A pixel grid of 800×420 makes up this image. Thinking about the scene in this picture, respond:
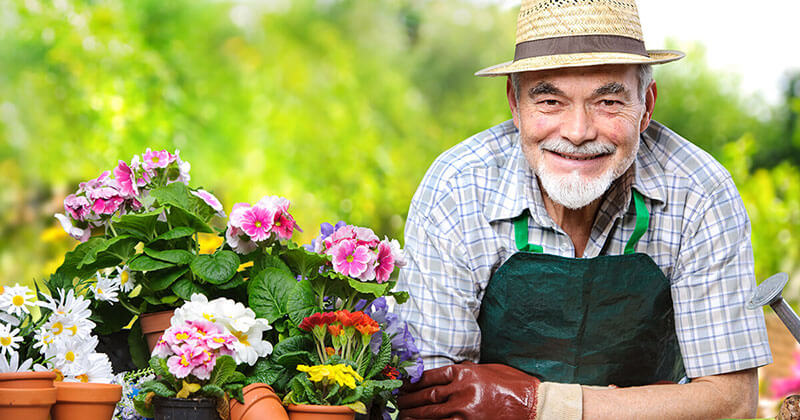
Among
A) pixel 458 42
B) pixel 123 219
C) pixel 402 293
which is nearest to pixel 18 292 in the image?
pixel 123 219

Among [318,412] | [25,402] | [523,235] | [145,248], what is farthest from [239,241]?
[523,235]

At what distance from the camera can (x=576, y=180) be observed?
2.09 m

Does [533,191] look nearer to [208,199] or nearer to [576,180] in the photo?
[576,180]

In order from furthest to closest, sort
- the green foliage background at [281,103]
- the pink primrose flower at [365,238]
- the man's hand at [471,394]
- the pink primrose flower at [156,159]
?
the green foliage background at [281,103]
the man's hand at [471,394]
the pink primrose flower at [156,159]
the pink primrose flower at [365,238]

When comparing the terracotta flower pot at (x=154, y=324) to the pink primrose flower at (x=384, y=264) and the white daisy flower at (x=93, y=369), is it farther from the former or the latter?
the pink primrose flower at (x=384, y=264)

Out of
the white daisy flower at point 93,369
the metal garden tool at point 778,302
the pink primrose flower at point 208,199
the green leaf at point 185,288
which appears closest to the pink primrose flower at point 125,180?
the pink primrose flower at point 208,199

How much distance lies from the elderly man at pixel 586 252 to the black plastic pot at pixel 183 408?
639 mm

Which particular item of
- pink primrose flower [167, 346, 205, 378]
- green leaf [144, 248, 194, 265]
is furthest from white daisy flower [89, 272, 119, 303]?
pink primrose flower [167, 346, 205, 378]

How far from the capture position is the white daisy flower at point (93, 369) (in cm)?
155

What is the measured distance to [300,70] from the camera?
20.1 ft

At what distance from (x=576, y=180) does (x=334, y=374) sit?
0.88 metres

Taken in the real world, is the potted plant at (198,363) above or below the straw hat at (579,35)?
below

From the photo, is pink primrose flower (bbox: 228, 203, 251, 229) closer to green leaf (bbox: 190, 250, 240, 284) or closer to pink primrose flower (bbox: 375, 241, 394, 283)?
green leaf (bbox: 190, 250, 240, 284)

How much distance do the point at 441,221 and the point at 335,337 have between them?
680 millimetres
